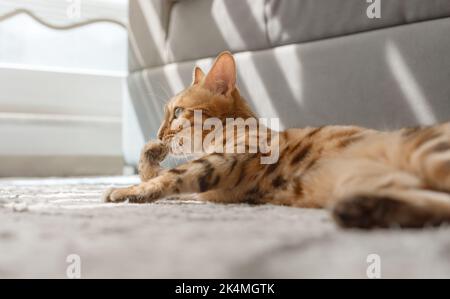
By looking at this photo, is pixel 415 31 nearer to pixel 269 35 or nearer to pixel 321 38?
pixel 321 38

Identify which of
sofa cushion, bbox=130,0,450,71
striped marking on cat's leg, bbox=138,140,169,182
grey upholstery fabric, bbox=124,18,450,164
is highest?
sofa cushion, bbox=130,0,450,71

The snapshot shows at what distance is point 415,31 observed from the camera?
4.21ft

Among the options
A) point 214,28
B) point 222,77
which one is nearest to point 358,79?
point 222,77

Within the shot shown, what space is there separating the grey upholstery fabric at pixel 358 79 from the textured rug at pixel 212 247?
54 centimetres

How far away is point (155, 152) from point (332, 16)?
2.07ft

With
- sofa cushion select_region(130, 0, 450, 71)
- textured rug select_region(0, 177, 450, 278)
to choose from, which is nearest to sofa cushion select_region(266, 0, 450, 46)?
sofa cushion select_region(130, 0, 450, 71)

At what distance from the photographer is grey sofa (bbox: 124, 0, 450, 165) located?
126cm
